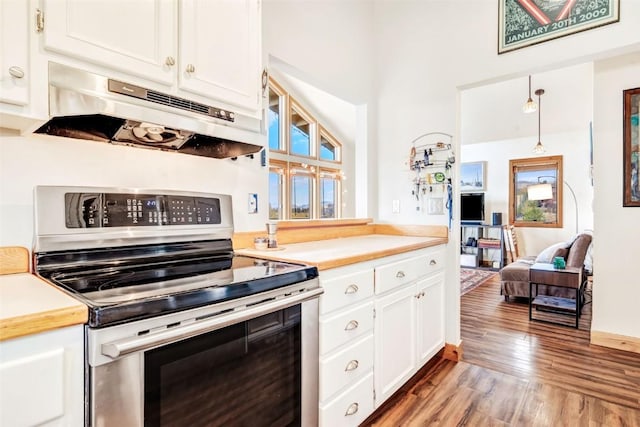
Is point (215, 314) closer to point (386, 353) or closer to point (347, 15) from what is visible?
point (386, 353)

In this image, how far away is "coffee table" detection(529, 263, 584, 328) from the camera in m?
3.13

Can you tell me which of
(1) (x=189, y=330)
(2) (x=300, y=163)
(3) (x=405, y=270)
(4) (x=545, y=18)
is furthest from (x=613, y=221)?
(2) (x=300, y=163)

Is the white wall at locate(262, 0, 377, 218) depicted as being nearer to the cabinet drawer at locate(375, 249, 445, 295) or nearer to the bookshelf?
the cabinet drawer at locate(375, 249, 445, 295)

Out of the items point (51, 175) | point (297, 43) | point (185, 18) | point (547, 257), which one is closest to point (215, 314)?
point (51, 175)

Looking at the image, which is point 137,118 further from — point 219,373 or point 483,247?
point 483,247

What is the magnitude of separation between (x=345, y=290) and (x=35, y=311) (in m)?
1.07

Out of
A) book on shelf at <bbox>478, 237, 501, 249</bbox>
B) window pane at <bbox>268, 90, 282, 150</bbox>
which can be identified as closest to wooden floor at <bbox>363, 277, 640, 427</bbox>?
book on shelf at <bbox>478, 237, 501, 249</bbox>

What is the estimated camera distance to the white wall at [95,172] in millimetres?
1106

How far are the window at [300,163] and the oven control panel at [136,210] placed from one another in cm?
437

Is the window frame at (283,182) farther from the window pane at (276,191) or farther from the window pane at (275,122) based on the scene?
the window pane at (275,122)

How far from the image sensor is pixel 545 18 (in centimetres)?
213

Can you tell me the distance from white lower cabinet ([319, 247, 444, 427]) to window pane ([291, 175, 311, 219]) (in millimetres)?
4783

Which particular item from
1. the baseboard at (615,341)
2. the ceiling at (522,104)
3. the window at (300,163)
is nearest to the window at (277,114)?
the window at (300,163)

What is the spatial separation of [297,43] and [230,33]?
2.58 feet
